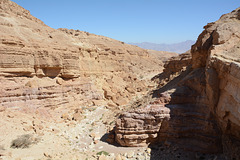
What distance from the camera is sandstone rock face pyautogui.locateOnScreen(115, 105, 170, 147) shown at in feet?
→ 35.4

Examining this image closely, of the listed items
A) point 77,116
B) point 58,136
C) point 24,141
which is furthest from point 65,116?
point 24,141

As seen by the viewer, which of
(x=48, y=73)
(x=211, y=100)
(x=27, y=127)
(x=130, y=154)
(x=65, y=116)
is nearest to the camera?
(x=211, y=100)

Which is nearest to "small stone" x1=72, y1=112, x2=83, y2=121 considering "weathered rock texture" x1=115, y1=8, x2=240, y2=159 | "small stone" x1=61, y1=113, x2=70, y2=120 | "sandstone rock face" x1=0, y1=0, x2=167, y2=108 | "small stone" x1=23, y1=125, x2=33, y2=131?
"small stone" x1=61, y1=113, x2=70, y2=120

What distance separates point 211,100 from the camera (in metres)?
9.34

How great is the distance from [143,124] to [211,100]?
3919mm

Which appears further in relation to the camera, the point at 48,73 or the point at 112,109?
the point at 112,109

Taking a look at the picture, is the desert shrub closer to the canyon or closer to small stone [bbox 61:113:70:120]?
the canyon

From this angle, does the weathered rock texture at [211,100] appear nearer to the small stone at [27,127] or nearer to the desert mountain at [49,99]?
the desert mountain at [49,99]

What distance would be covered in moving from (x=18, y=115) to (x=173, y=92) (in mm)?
10493

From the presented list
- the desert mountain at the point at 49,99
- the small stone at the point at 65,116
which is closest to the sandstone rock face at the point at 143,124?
the desert mountain at the point at 49,99

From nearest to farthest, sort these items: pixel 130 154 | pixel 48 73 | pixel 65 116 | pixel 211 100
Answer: pixel 211 100 → pixel 130 154 → pixel 65 116 → pixel 48 73

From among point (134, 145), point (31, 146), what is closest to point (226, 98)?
point (134, 145)

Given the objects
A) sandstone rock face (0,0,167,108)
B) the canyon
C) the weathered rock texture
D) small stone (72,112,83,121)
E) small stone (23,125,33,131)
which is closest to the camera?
the weathered rock texture

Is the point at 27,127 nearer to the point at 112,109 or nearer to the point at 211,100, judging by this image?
the point at 112,109
